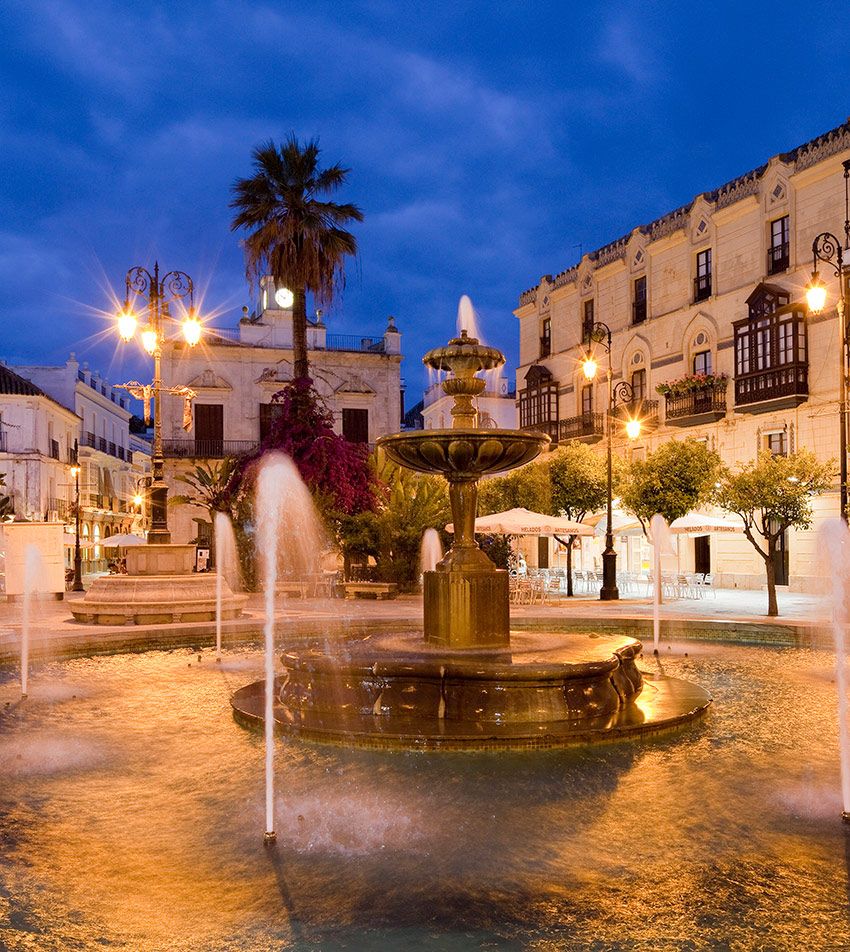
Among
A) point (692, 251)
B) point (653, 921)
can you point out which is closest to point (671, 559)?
point (692, 251)

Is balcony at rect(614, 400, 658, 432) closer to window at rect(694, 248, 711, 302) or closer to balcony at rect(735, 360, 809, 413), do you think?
window at rect(694, 248, 711, 302)

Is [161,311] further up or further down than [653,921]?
further up

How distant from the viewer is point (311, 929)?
3.20 m

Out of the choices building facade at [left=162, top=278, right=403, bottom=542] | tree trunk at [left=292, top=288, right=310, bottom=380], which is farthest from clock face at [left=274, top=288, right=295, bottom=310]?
tree trunk at [left=292, top=288, right=310, bottom=380]

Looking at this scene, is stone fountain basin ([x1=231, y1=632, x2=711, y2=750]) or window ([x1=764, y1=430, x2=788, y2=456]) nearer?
stone fountain basin ([x1=231, y1=632, x2=711, y2=750])

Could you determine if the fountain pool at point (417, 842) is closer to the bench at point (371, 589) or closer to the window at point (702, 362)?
the bench at point (371, 589)

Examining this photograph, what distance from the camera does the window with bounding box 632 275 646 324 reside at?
33.2 metres

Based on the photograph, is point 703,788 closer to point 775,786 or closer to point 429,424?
point 775,786

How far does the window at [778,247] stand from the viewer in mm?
26133

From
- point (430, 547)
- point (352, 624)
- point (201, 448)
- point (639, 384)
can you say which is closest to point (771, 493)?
point (352, 624)

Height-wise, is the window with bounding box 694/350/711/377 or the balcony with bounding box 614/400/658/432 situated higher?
the window with bounding box 694/350/711/377

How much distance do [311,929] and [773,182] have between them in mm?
27688

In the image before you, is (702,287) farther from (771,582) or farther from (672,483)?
(771,582)

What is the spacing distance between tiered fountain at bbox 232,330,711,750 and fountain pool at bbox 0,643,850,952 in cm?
24
